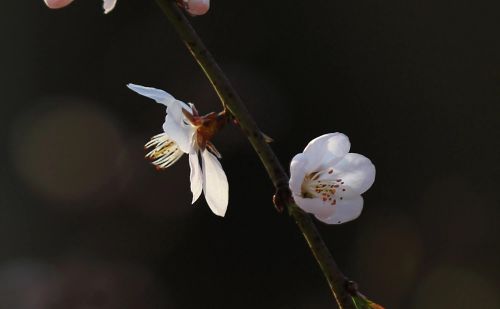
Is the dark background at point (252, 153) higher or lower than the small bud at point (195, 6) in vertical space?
lower

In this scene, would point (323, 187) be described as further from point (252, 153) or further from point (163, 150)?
point (252, 153)

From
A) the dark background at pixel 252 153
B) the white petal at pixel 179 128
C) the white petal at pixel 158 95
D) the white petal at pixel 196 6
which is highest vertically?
the white petal at pixel 196 6

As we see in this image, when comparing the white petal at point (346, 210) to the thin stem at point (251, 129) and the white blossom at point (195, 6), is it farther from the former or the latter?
the white blossom at point (195, 6)

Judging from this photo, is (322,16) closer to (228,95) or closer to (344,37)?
(344,37)

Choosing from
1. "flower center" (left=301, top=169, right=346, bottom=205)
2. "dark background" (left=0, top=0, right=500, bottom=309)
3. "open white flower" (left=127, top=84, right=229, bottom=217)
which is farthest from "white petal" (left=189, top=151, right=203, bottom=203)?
"dark background" (left=0, top=0, right=500, bottom=309)

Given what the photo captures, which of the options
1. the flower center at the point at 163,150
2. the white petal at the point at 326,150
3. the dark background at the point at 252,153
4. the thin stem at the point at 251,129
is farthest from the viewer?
the dark background at the point at 252,153

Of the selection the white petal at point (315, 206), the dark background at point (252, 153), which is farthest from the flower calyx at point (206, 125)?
the dark background at point (252, 153)

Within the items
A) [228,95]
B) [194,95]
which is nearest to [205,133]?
[228,95]
